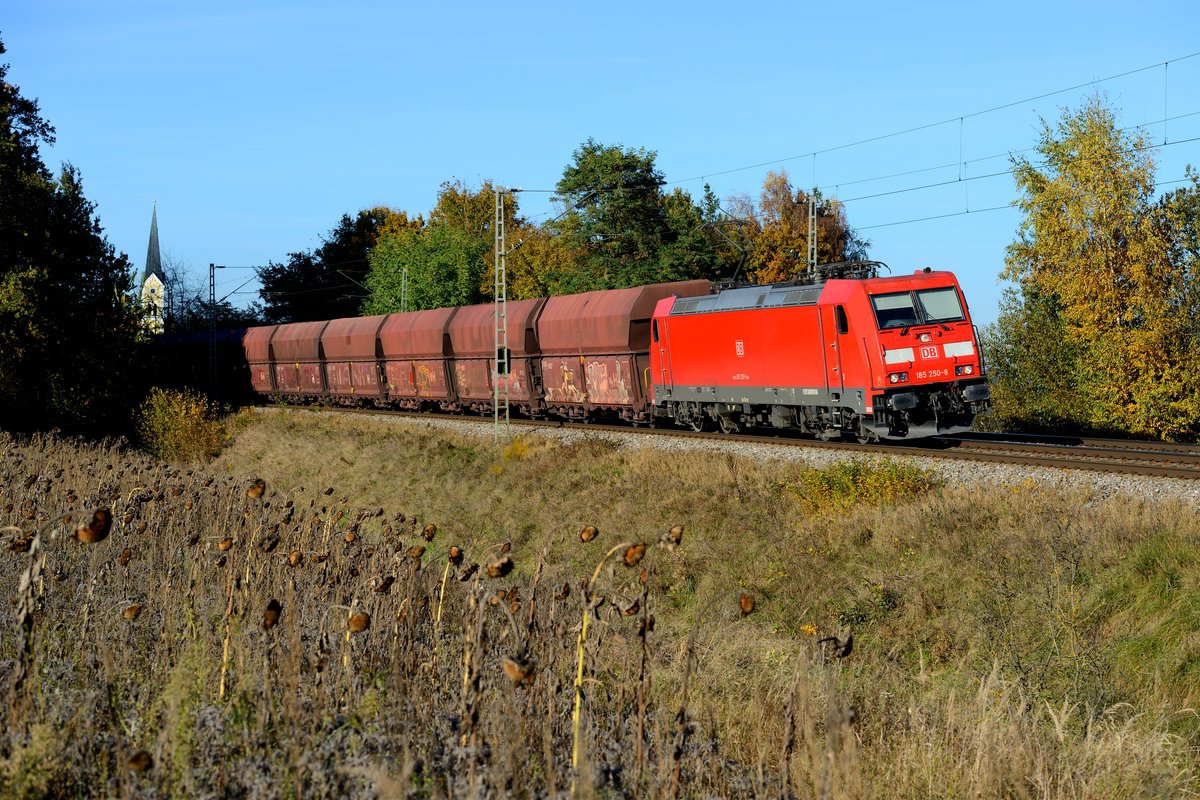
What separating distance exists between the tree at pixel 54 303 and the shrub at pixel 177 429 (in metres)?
1.63

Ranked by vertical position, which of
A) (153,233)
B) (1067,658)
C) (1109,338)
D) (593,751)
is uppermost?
(153,233)

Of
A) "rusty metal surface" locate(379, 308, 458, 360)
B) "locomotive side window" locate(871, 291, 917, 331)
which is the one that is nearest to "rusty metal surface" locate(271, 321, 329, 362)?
"rusty metal surface" locate(379, 308, 458, 360)

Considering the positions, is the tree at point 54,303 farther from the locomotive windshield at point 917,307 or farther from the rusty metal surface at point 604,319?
the locomotive windshield at point 917,307

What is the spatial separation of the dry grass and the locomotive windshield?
12.3 ft

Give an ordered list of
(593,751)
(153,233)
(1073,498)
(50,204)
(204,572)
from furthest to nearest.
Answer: (153,233)
(50,204)
(1073,498)
(204,572)
(593,751)

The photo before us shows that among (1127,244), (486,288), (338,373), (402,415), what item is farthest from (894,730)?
(486,288)

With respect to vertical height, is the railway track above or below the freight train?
below

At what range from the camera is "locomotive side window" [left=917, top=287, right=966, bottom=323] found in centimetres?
2075

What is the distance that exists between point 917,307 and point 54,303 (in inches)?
1082

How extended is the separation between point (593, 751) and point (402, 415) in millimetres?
33110

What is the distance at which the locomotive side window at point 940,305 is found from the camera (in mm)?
20750

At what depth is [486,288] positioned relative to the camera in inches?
2943

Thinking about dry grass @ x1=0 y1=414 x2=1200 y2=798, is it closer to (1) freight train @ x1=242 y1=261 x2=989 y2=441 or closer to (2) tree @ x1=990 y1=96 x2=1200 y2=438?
(1) freight train @ x1=242 y1=261 x2=989 y2=441

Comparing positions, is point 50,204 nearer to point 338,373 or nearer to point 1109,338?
point 338,373
